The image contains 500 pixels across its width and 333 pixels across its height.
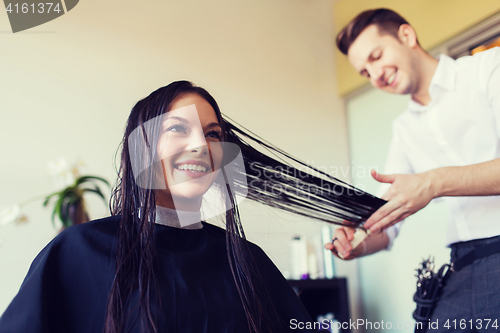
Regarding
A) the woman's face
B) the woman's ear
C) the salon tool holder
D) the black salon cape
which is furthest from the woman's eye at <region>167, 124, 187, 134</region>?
the woman's ear

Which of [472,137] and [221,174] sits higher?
[472,137]

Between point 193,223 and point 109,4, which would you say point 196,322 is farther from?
point 109,4

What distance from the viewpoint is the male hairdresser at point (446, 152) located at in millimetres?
1156

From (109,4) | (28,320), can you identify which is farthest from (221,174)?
(109,4)

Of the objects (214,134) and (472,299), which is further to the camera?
(472,299)

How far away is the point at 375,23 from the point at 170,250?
62.0 inches

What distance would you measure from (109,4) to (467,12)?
1.93 m

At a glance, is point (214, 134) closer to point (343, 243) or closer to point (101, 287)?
point (101, 287)

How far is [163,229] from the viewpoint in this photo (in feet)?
3.08

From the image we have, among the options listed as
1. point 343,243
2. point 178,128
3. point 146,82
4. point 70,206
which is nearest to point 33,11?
point 146,82

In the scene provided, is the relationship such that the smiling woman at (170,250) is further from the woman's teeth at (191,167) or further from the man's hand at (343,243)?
the man's hand at (343,243)

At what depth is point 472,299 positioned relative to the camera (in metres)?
1.18

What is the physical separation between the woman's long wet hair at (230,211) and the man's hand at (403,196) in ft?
0.22

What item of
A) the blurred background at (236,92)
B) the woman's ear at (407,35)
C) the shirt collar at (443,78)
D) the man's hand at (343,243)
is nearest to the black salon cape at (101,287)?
the man's hand at (343,243)
